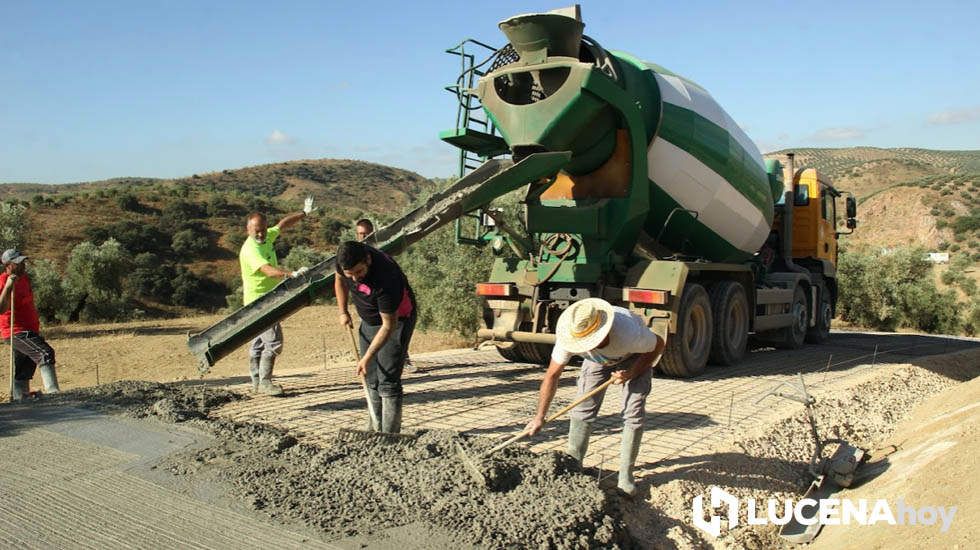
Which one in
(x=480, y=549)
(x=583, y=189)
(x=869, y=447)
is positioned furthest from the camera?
(x=583, y=189)

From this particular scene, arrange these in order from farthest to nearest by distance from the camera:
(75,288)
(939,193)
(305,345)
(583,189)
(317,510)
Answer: (939,193) < (75,288) < (305,345) < (583,189) < (317,510)

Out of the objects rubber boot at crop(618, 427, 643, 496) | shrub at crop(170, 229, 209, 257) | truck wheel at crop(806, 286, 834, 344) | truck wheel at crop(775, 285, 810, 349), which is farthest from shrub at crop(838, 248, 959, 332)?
shrub at crop(170, 229, 209, 257)

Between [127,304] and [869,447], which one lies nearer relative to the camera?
[869,447]

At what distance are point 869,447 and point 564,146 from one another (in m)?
4.32

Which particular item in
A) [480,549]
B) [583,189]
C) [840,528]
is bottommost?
[840,528]

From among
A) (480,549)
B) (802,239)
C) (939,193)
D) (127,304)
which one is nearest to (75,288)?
(127,304)

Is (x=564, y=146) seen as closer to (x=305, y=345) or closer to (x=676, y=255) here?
(x=676, y=255)

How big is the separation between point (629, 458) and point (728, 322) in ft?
18.6

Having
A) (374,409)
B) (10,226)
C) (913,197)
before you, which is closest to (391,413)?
(374,409)

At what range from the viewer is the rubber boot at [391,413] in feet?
16.9

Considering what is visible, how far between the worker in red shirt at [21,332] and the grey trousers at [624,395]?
566 cm

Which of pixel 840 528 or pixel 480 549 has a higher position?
pixel 480 549

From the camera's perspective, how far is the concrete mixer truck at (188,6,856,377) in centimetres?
755

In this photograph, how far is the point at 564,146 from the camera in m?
7.89
